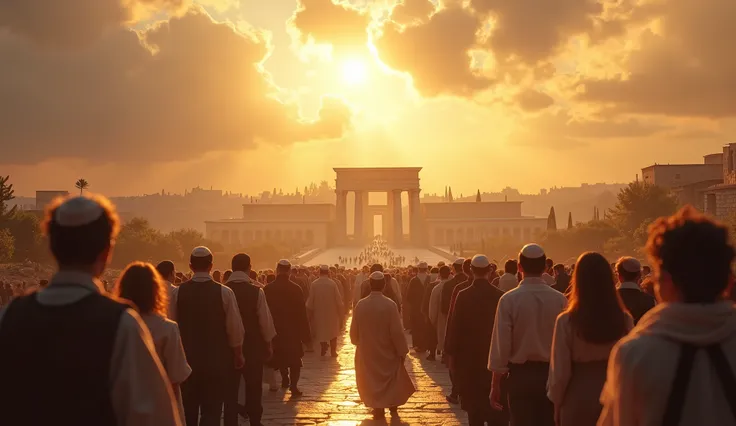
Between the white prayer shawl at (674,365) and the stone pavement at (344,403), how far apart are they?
6.83 meters

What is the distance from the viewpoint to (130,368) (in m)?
2.96

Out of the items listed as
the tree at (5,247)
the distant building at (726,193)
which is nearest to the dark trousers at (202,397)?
the tree at (5,247)

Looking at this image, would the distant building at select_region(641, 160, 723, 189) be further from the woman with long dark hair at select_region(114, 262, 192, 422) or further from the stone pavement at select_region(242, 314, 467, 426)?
the woman with long dark hair at select_region(114, 262, 192, 422)

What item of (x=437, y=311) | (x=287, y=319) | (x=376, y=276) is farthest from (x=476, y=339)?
(x=437, y=311)

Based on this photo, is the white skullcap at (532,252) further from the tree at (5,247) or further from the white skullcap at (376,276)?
the tree at (5,247)

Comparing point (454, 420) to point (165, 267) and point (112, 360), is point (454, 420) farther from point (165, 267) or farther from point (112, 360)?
point (112, 360)

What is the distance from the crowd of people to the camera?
113 inches

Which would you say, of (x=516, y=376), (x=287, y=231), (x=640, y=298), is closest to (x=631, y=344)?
(x=516, y=376)

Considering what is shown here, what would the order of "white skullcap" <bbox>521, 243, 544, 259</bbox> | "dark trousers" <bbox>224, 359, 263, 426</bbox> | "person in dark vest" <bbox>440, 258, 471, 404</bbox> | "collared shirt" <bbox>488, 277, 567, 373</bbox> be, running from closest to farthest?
"collared shirt" <bbox>488, 277, 567, 373</bbox> < "white skullcap" <bbox>521, 243, 544, 259</bbox> < "dark trousers" <bbox>224, 359, 263, 426</bbox> < "person in dark vest" <bbox>440, 258, 471, 404</bbox>

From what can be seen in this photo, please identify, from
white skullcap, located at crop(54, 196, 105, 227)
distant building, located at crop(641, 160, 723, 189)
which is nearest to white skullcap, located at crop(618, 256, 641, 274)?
white skullcap, located at crop(54, 196, 105, 227)

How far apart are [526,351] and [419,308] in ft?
35.5

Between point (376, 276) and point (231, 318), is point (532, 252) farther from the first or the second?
point (376, 276)

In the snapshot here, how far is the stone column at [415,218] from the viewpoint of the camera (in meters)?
95.5

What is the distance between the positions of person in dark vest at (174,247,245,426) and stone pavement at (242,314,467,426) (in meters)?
2.26
